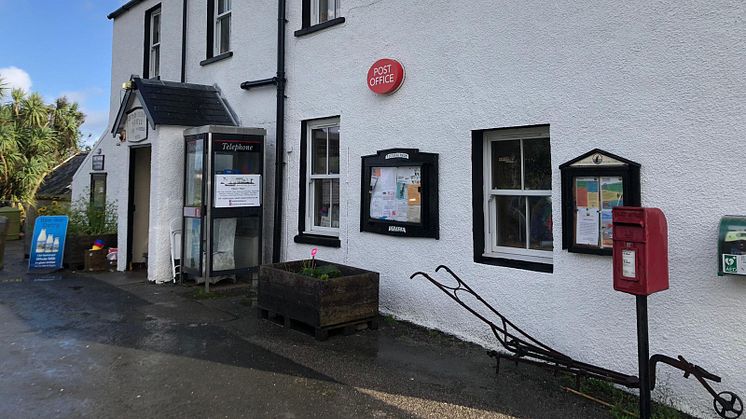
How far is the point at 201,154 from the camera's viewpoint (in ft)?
25.4

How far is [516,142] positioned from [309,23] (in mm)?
4091

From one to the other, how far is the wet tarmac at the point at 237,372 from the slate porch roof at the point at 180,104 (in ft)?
11.0

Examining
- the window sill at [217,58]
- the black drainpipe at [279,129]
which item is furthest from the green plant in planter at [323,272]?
the window sill at [217,58]

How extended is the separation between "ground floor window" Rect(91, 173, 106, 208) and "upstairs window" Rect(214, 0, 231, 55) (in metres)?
5.29

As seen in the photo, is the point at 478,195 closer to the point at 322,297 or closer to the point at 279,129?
the point at 322,297

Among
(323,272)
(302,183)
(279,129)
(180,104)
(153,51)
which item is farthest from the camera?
(153,51)

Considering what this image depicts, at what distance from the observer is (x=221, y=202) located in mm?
7578

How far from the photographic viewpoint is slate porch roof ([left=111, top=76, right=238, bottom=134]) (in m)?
8.17

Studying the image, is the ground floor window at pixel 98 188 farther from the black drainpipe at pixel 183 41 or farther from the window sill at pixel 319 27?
the window sill at pixel 319 27

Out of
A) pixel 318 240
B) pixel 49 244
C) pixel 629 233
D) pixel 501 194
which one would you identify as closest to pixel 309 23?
pixel 318 240

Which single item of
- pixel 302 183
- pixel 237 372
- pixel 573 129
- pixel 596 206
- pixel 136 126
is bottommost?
pixel 237 372

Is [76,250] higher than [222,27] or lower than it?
lower

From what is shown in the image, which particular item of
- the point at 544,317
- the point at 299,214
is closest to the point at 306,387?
the point at 544,317

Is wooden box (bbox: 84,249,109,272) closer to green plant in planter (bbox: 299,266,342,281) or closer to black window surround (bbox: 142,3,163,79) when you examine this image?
black window surround (bbox: 142,3,163,79)
